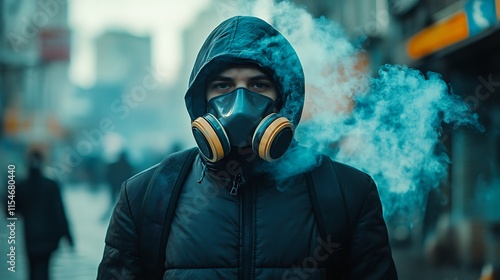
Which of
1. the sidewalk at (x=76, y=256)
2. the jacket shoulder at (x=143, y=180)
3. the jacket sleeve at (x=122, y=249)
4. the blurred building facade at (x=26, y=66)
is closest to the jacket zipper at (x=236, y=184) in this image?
the jacket shoulder at (x=143, y=180)

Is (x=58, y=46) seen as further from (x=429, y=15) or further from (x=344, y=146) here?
(x=344, y=146)

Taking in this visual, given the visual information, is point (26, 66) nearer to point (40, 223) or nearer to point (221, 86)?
point (40, 223)

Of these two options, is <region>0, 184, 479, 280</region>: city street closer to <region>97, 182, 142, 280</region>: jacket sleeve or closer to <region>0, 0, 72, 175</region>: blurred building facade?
<region>97, 182, 142, 280</region>: jacket sleeve

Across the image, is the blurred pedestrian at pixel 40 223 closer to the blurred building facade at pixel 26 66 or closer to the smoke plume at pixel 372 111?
the smoke plume at pixel 372 111

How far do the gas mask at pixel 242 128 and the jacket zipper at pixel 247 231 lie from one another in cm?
18

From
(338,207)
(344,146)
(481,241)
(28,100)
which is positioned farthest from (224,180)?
(28,100)

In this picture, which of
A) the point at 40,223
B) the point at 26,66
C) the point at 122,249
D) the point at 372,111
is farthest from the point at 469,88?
the point at 26,66

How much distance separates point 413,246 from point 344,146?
31.5 ft

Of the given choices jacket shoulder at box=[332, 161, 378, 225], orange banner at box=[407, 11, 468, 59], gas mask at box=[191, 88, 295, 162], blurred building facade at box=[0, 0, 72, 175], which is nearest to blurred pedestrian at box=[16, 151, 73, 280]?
gas mask at box=[191, 88, 295, 162]

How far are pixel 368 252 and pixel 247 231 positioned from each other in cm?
46

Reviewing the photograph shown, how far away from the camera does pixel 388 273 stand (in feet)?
7.89

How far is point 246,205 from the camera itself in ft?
7.89

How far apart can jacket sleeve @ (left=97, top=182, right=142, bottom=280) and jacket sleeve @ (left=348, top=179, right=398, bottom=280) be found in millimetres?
828

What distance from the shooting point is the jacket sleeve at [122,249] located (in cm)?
245
